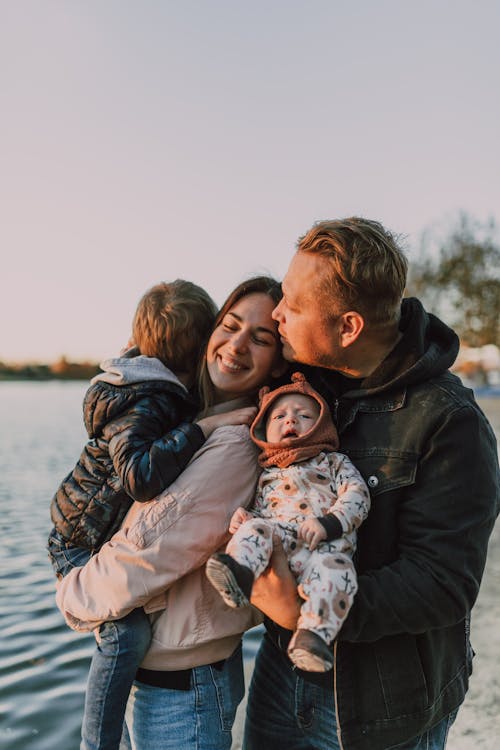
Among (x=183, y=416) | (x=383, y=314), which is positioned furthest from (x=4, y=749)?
(x=383, y=314)

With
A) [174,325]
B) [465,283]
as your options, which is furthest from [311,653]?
[465,283]

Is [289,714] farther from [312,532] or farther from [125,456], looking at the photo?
[125,456]

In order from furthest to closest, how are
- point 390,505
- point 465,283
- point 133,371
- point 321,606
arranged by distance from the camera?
point 465,283 → point 133,371 → point 390,505 → point 321,606

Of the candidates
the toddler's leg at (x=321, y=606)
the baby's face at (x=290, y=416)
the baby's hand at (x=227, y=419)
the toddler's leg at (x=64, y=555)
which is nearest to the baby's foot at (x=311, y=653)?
the toddler's leg at (x=321, y=606)

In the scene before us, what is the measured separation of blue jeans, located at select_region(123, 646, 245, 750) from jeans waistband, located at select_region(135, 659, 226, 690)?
0.04ft

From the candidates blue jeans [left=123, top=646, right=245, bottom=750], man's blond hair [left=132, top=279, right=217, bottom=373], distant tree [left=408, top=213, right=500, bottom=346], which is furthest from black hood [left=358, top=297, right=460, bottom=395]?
distant tree [left=408, top=213, right=500, bottom=346]

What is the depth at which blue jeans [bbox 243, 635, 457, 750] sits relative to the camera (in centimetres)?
226

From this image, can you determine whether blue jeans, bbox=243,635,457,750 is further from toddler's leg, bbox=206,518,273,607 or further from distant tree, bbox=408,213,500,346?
distant tree, bbox=408,213,500,346

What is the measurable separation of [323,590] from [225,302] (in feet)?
4.57

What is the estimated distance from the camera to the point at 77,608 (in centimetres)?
236

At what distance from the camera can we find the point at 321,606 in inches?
74.3

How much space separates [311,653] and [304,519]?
49cm

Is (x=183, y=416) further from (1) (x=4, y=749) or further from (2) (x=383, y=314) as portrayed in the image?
(1) (x=4, y=749)

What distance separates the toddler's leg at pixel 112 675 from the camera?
2.30 meters
